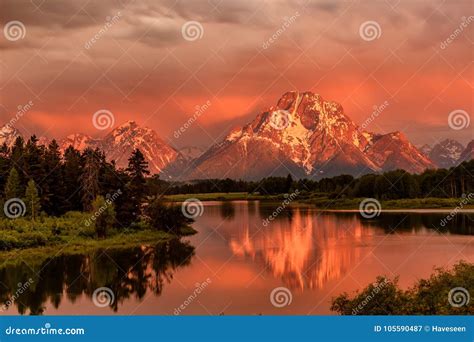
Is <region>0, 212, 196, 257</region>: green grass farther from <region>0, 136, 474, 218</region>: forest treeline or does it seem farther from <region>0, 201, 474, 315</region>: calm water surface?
<region>0, 136, 474, 218</region>: forest treeline

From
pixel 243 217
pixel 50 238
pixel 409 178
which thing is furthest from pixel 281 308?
pixel 409 178

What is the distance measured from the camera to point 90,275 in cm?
3894

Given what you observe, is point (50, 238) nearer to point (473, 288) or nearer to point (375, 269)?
point (375, 269)

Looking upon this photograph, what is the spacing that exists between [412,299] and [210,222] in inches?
2289

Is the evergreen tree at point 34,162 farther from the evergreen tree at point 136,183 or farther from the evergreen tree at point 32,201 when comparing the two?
the evergreen tree at point 136,183

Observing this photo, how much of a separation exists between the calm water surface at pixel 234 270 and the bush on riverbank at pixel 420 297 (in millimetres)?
6844

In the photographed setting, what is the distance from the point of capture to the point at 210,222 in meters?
79.5

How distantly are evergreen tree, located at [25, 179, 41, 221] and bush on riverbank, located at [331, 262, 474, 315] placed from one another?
121 ft

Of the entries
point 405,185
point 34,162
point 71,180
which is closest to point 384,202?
point 405,185

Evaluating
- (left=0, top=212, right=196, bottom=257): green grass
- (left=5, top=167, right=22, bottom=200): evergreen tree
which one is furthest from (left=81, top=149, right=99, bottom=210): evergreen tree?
(left=5, top=167, right=22, bottom=200): evergreen tree

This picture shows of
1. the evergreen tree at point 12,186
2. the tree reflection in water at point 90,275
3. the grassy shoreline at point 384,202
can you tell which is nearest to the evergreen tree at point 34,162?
the evergreen tree at point 12,186

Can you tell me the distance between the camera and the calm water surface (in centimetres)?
3178

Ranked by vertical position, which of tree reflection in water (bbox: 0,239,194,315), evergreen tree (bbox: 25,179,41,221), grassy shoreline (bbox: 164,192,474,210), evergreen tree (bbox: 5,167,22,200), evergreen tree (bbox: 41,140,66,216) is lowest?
tree reflection in water (bbox: 0,239,194,315)

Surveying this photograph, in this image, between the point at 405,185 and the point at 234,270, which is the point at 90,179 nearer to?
the point at 234,270
